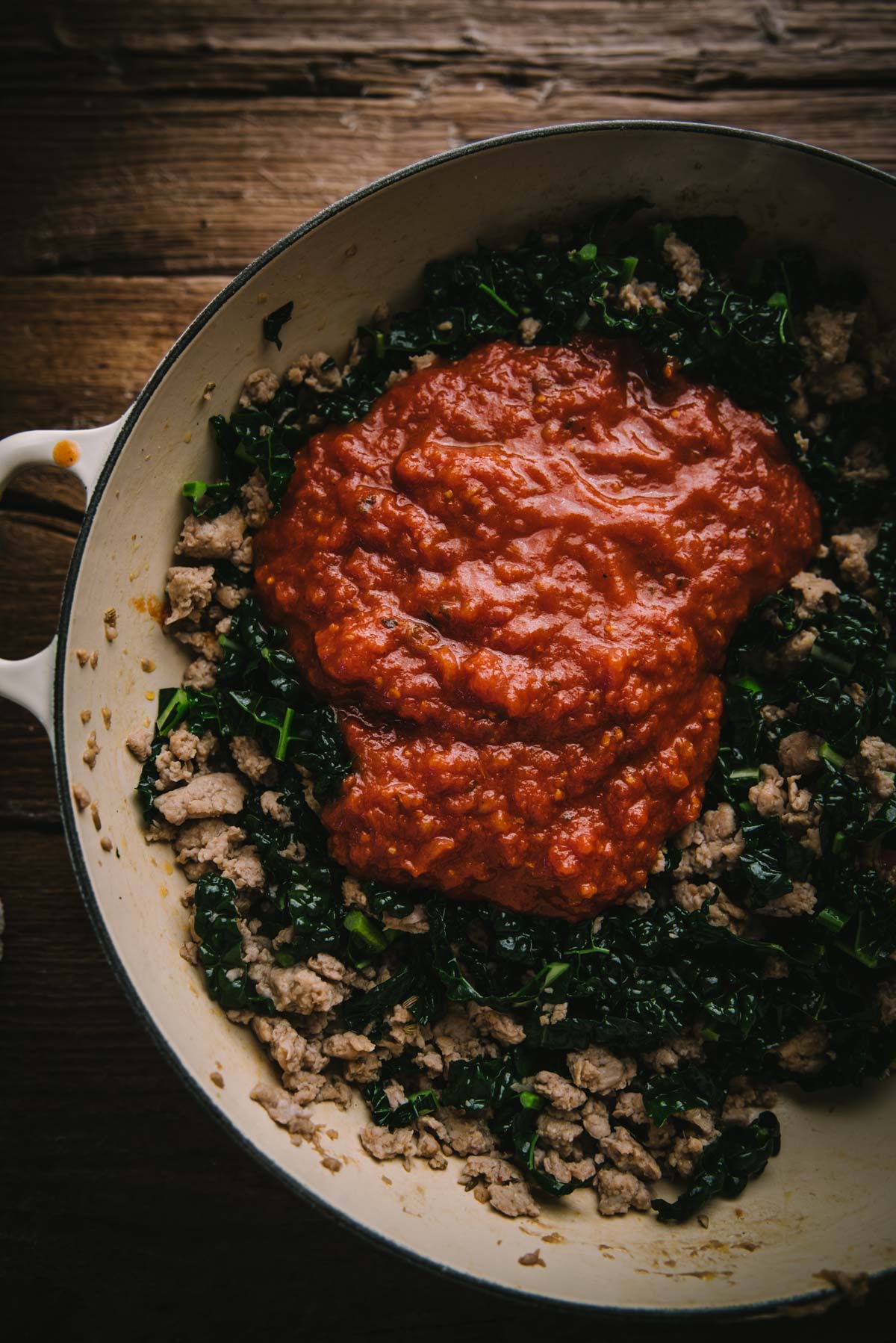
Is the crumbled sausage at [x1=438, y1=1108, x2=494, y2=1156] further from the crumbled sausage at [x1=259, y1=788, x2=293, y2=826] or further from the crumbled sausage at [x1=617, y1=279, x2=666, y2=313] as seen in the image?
the crumbled sausage at [x1=617, y1=279, x2=666, y2=313]

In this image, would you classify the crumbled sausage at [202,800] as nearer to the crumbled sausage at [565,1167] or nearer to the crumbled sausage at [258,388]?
the crumbled sausage at [258,388]

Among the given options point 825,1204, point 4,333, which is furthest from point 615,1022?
point 4,333

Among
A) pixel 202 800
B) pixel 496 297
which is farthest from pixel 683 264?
pixel 202 800

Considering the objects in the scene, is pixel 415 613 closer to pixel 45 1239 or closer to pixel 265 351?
pixel 265 351

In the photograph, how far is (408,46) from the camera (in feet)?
12.8

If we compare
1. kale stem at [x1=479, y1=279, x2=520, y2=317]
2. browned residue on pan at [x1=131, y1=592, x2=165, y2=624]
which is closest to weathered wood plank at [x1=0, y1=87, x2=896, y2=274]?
kale stem at [x1=479, y1=279, x2=520, y2=317]

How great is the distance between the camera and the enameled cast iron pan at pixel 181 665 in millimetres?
2943

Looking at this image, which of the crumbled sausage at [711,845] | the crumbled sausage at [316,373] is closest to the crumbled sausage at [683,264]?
the crumbled sausage at [316,373]

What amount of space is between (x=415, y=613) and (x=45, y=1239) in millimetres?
3005

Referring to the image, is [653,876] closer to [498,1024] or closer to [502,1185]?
[498,1024]

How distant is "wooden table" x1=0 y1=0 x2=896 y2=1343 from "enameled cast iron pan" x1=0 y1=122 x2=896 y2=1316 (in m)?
0.69

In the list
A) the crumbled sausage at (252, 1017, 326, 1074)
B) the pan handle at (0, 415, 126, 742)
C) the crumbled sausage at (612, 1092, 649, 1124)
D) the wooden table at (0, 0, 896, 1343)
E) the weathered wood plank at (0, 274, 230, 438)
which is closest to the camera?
the pan handle at (0, 415, 126, 742)

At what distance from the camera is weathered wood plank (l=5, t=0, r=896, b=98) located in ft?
12.8

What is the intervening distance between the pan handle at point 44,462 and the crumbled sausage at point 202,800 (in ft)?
1.80
